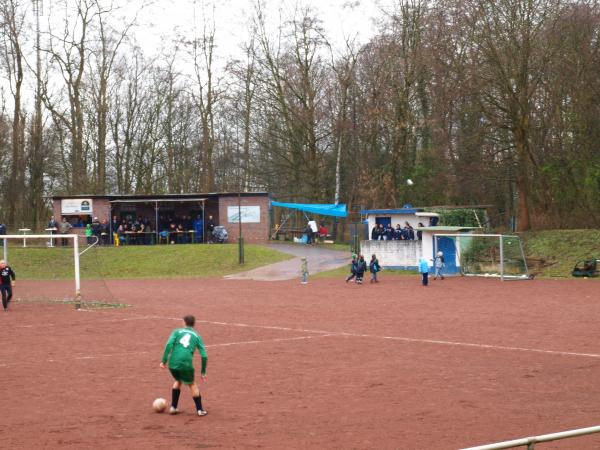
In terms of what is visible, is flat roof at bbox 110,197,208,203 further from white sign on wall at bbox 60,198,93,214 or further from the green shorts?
the green shorts

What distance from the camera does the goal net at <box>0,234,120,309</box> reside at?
30344 millimetres

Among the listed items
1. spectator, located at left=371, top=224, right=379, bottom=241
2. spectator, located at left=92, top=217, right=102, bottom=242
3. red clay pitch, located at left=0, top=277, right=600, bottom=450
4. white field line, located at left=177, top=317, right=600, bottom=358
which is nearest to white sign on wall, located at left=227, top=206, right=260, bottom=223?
spectator, located at left=92, top=217, right=102, bottom=242

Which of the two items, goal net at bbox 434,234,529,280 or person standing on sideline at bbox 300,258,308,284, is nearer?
Answer: person standing on sideline at bbox 300,258,308,284

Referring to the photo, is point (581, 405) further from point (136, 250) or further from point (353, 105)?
point (353, 105)

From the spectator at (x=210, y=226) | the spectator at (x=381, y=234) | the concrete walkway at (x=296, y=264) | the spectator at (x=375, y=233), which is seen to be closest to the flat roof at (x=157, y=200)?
the spectator at (x=210, y=226)

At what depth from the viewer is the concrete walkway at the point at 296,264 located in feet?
139

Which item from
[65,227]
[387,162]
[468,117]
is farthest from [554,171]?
[65,227]

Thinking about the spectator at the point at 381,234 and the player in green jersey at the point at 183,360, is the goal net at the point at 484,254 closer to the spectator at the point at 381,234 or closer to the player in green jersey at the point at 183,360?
the spectator at the point at 381,234

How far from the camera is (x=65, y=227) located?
54844 millimetres

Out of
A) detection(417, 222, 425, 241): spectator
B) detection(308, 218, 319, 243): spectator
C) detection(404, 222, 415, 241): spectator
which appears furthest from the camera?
detection(308, 218, 319, 243): spectator

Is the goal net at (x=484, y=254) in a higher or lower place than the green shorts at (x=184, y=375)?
higher

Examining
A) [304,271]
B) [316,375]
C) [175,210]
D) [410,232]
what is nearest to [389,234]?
[410,232]

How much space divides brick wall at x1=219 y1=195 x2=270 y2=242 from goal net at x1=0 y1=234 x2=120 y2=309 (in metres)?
12.3

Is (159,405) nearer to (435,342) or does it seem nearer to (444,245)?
(435,342)
